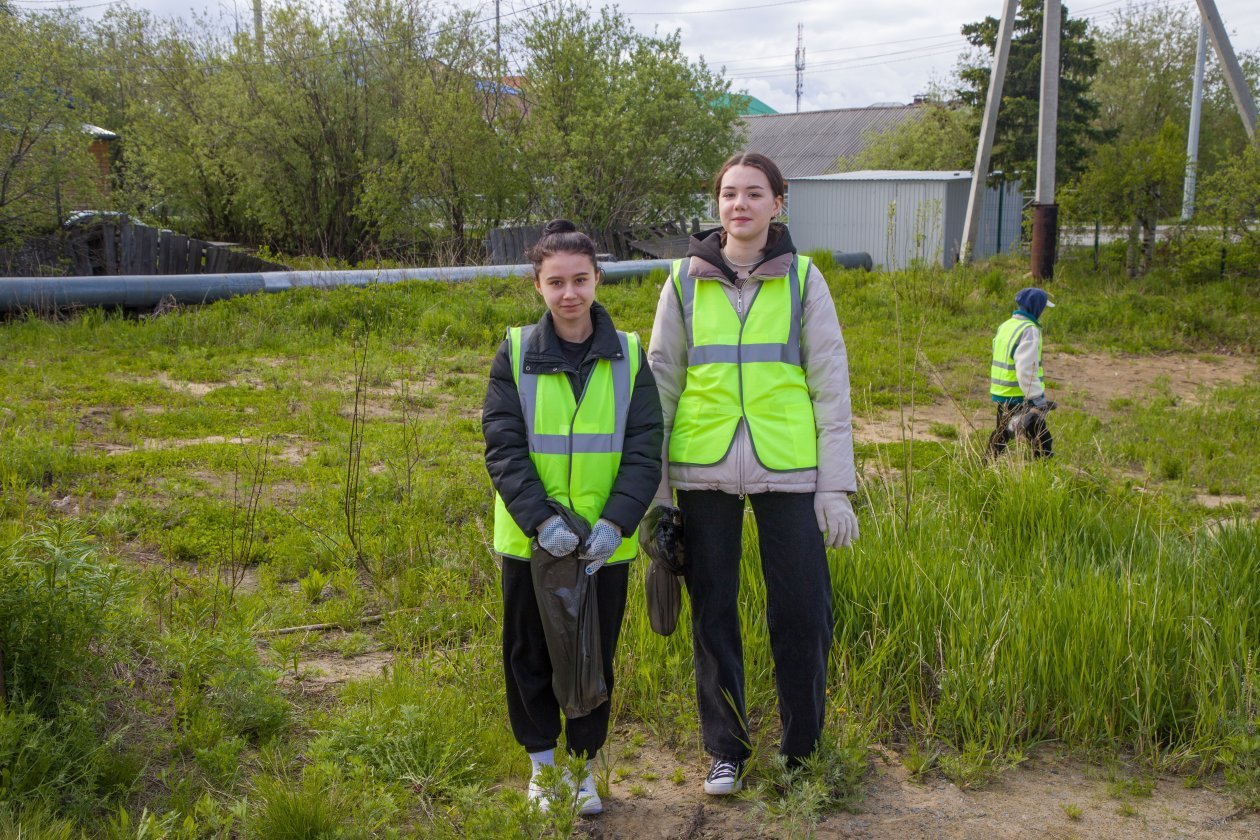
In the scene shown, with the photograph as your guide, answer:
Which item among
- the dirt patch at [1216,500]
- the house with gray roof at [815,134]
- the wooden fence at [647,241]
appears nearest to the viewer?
the dirt patch at [1216,500]

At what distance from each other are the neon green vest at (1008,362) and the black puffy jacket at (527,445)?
15.5 feet

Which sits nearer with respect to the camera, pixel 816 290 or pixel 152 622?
pixel 816 290

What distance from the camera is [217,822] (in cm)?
269

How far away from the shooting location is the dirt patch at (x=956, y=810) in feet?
10.5

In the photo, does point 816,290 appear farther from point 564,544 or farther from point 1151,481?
point 1151,481

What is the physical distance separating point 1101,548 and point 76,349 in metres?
9.06

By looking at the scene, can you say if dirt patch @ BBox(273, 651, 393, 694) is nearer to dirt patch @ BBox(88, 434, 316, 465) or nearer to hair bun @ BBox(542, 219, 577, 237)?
hair bun @ BBox(542, 219, 577, 237)

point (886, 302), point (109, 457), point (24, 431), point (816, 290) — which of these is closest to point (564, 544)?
point (816, 290)

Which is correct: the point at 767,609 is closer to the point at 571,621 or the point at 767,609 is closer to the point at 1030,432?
the point at 571,621

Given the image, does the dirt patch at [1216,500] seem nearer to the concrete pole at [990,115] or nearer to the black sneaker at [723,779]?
the black sneaker at [723,779]

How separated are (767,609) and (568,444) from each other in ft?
2.42

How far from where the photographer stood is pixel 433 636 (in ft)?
14.7

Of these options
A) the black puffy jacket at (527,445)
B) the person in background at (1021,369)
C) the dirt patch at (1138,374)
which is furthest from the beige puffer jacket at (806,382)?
the dirt patch at (1138,374)

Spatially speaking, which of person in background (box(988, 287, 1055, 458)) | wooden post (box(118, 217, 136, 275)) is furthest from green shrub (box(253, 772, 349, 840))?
wooden post (box(118, 217, 136, 275))
